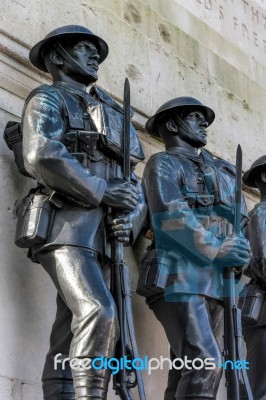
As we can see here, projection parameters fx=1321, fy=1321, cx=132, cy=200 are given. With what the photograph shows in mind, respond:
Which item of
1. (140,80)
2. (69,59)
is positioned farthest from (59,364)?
(140,80)

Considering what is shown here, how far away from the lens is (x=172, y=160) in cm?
958

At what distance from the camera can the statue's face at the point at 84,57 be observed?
9.12 metres

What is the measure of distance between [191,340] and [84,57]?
2085 mm

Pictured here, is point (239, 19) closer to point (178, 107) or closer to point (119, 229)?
point (178, 107)

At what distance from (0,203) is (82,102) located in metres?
0.89

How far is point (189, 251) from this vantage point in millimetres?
9273

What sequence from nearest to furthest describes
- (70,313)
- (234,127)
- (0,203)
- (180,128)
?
(70,313)
(0,203)
(180,128)
(234,127)

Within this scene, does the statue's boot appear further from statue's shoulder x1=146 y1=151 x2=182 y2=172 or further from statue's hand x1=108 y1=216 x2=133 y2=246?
statue's shoulder x1=146 y1=151 x2=182 y2=172

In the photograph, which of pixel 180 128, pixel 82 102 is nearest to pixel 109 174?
pixel 82 102

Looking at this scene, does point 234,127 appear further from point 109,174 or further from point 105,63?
point 109,174

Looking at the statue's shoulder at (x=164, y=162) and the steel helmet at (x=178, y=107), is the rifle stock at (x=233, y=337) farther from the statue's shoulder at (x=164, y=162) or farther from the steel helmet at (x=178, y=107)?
the steel helmet at (x=178, y=107)

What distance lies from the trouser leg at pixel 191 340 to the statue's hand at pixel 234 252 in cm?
33

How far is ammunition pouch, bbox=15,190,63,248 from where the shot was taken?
838 cm

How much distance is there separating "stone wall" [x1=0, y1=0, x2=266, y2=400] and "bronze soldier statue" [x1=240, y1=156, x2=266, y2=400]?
0.53m
